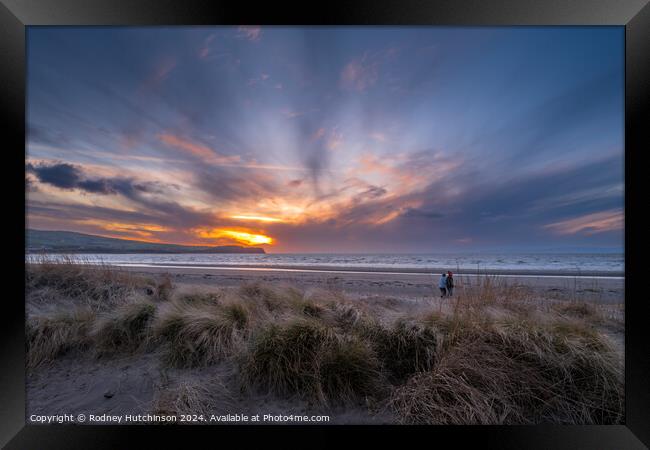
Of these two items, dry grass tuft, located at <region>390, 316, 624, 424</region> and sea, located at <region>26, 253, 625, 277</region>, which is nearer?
dry grass tuft, located at <region>390, 316, 624, 424</region>

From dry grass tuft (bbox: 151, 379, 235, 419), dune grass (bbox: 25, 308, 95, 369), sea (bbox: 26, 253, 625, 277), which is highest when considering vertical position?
dune grass (bbox: 25, 308, 95, 369)

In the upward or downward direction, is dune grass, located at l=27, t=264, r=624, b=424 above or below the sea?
above

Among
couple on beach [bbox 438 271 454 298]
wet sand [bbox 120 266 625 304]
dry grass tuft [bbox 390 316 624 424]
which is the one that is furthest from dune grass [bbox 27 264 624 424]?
couple on beach [bbox 438 271 454 298]

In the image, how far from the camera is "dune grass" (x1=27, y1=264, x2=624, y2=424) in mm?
1879

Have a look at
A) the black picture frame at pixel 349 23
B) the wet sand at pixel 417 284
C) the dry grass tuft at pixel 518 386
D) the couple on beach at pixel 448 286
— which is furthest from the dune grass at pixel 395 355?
the couple on beach at pixel 448 286

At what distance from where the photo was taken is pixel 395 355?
88.9 inches

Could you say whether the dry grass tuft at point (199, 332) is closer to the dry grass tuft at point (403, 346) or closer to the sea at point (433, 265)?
the dry grass tuft at point (403, 346)

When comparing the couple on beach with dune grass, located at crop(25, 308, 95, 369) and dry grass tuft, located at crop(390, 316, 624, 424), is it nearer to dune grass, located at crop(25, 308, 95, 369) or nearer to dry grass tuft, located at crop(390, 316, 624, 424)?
dry grass tuft, located at crop(390, 316, 624, 424)

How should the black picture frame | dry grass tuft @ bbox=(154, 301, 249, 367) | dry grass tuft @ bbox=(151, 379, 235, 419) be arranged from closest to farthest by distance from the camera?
the black picture frame < dry grass tuft @ bbox=(151, 379, 235, 419) < dry grass tuft @ bbox=(154, 301, 249, 367)

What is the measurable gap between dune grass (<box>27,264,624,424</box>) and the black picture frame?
12 cm

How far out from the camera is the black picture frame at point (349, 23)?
1786 mm

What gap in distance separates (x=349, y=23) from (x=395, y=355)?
3116 mm

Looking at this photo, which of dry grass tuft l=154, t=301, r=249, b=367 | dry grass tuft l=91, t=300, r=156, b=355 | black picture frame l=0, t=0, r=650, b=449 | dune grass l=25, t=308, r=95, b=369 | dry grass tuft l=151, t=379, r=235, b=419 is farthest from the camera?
dry grass tuft l=91, t=300, r=156, b=355

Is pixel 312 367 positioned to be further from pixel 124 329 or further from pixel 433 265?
pixel 433 265
